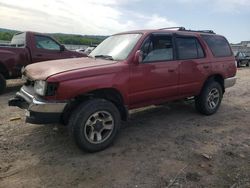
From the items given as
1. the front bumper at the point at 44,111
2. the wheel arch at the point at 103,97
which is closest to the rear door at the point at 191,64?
the wheel arch at the point at 103,97

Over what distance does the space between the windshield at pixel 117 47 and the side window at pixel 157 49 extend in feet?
0.75

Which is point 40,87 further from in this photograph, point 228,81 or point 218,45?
point 228,81

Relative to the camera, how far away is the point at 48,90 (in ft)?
14.3

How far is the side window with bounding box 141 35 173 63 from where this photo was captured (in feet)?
17.9

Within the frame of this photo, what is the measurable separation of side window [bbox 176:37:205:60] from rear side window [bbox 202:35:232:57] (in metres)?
0.36

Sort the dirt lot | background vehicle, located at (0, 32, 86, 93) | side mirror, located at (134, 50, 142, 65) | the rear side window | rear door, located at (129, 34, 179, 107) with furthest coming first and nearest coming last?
background vehicle, located at (0, 32, 86, 93)
the rear side window
rear door, located at (129, 34, 179, 107)
side mirror, located at (134, 50, 142, 65)
the dirt lot

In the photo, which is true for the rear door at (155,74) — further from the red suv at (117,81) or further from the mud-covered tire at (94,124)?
the mud-covered tire at (94,124)

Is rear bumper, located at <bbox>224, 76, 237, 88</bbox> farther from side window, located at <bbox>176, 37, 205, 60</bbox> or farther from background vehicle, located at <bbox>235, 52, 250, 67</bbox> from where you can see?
background vehicle, located at <bbox>235, 52, 250, 67</bbox>

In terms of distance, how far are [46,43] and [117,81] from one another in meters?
5.99

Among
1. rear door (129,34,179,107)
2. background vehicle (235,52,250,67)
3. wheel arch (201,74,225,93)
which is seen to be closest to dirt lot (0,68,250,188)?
rear door (129,34,179,107)

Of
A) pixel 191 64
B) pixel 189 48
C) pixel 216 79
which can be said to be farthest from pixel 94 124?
pixel 216 79

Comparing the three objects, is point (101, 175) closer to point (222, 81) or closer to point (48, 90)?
point (48, 90)

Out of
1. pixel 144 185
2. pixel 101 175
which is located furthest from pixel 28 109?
pixel 144 185

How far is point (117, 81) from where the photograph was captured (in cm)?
491
